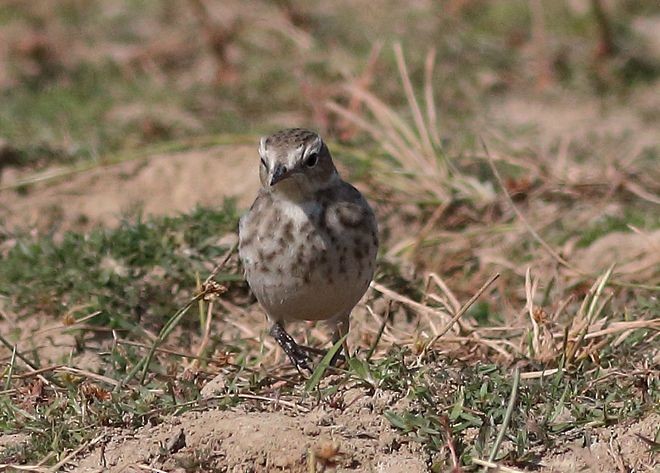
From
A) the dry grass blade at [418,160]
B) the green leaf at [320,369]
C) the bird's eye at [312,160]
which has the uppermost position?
the bird's eye at [312,160]

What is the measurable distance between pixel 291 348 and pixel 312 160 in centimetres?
72

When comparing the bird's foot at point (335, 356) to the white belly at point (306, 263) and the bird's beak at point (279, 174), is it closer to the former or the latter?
the white belly at point (306, 263)

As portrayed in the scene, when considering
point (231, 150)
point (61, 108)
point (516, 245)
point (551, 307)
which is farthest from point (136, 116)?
point (551, 307)

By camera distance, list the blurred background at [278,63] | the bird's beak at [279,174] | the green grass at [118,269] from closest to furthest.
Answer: the bird's beak at [279,174], the green grass at [118,269], the blurred background at [278,63]

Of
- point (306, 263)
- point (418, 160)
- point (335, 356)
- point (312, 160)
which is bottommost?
point (418, 160)

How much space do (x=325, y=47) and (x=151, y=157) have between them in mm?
2025

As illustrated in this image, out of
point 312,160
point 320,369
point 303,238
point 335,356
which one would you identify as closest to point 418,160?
point 312,160

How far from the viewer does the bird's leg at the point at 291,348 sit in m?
4.71

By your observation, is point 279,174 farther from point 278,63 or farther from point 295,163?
point 278,63

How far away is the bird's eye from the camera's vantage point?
15.6ft

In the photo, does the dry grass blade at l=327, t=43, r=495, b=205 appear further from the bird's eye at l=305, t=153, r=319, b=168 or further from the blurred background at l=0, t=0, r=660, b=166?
the bird's eye at l=305, t=153, r=319, b=168

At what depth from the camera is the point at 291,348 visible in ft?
16.0

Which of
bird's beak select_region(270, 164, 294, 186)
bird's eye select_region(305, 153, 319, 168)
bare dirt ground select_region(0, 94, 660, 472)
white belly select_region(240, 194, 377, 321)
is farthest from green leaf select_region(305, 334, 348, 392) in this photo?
bird's eye select_region(305, 153, 319, 168)

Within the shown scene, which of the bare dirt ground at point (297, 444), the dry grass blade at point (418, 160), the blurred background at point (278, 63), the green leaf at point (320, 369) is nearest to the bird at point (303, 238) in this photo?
the green leaf at point (320, 369)
